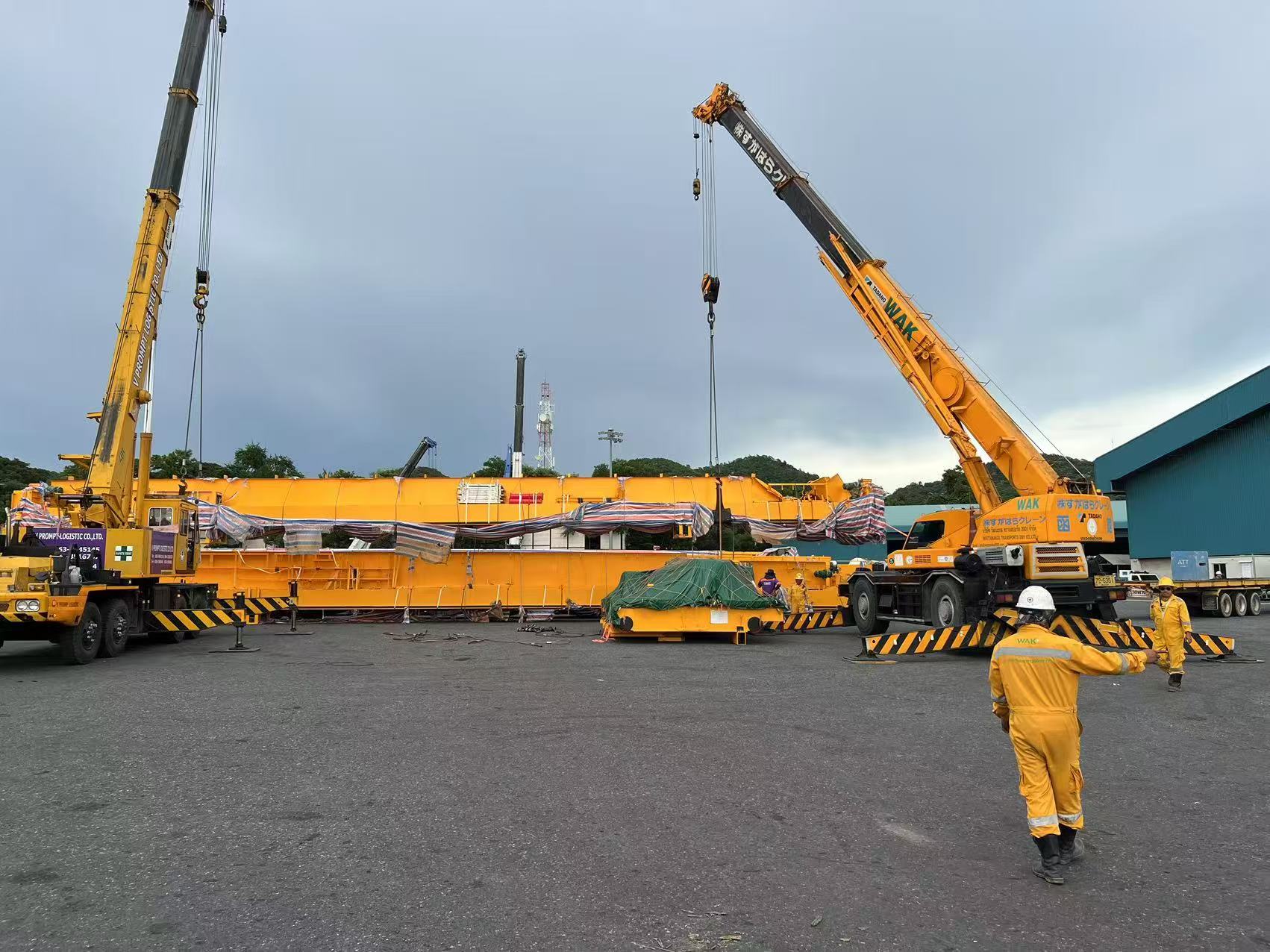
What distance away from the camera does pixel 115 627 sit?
43.5ft

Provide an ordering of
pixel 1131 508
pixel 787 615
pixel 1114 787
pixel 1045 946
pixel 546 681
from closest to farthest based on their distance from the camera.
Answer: pixel 1045 946 → pixel 1114 787 → pixel 546 681 → pixel 787 615 → pixel 1131 508

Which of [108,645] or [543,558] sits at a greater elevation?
[543,558]

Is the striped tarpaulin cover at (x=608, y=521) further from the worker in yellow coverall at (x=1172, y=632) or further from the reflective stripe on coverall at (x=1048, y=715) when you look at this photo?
the reflective stripe on coverall at (x=1048, y=715)

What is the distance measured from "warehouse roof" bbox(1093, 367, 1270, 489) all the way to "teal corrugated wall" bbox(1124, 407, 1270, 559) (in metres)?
0.54

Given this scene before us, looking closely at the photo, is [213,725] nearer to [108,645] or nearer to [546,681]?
[546,681]

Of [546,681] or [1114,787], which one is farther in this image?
[546,681]

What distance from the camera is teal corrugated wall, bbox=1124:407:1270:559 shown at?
31.1 meters

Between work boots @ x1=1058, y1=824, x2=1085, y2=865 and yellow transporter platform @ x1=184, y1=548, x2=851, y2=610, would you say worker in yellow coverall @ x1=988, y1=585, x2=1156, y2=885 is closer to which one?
work boots @ x1=1058, y1=824, x2=1085, y2=865

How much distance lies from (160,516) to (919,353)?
49.5ft

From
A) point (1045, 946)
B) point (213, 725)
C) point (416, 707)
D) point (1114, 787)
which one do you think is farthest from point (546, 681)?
point (1045, 946)

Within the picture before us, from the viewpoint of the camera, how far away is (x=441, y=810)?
5121 mm

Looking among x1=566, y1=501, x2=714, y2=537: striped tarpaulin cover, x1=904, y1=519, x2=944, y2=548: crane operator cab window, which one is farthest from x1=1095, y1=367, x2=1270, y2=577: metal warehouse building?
x1=566, y1=501, x2=714, y2=537: striped tarpaulin cover

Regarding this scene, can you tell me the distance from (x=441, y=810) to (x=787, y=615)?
40.4ft

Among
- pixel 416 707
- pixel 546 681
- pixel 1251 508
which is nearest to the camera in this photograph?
pixel 416 707
